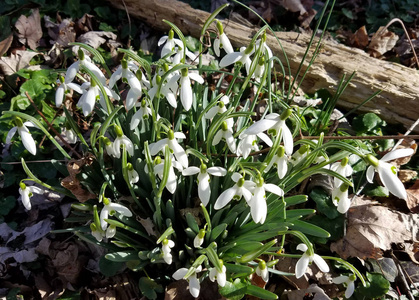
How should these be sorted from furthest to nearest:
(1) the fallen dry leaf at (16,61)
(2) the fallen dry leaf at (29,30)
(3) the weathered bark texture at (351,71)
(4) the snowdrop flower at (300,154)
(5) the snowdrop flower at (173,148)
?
(2) the fallen dry leaf at (29,30) < (1) the fallen dry leaf at (16,61) < (3) the weathered bark texture at (351,71) < (4) the snowdrop flower at (300,154) < (5) the snowdrop flower at (173,148)

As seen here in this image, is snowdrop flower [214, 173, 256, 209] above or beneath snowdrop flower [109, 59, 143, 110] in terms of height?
beneath

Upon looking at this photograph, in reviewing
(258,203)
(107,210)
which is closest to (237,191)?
(258,203)

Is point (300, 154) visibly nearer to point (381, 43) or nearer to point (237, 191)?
point (237, 191)

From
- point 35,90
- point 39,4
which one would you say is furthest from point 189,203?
point 39,4

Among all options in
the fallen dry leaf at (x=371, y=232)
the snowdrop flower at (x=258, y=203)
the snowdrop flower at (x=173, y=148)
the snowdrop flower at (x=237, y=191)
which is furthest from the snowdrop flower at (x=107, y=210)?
the fallen dry leaf at (x=371, y=232)

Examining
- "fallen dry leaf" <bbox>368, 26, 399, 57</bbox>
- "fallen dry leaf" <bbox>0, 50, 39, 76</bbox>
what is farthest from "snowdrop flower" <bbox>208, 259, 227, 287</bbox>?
"fallen dry leaf" <bbox>368, 26, 399, 57</bbox>

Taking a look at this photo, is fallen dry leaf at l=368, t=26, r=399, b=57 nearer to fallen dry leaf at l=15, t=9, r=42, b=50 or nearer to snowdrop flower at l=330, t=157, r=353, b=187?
snowdrop flower at l=330, t=157, r=353, b=187

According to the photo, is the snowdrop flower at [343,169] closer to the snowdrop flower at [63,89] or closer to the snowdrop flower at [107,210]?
the snowdrop flower at [107,210]
